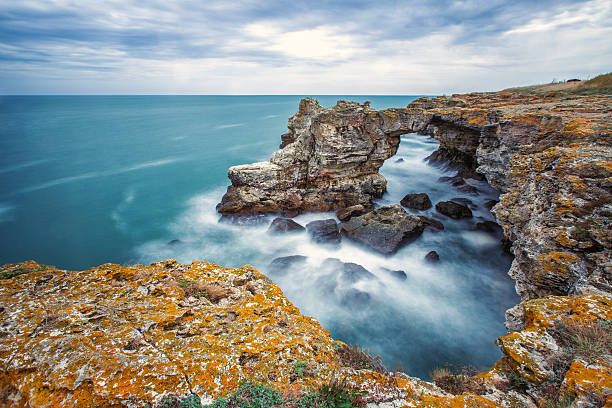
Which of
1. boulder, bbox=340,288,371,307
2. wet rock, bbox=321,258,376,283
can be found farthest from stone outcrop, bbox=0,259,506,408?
wet rock, bbox=321,258,376,283

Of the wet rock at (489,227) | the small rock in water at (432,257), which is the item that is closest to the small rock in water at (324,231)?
the small rock in water at (432,257)

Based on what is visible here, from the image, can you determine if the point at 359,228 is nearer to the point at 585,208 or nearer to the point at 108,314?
the point at 585,208

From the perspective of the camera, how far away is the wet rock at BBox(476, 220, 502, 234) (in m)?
16.4

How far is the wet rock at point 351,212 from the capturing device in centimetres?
1814

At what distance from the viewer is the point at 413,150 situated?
1550 inches

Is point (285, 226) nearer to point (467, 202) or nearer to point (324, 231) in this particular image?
point (324, 231)

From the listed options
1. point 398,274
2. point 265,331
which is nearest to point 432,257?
point 398,274

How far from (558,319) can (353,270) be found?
385 inches

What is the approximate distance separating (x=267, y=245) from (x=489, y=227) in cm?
1490

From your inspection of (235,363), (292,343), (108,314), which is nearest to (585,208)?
(292,343)

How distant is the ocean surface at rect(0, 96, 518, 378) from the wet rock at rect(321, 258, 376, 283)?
343 millimetres

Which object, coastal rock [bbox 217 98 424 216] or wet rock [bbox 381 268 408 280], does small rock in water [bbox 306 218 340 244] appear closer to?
coastal rock [bbox 217 98 424 216]

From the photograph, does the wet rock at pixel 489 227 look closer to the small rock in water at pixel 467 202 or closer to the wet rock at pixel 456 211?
the wet rock at pixel 456 211

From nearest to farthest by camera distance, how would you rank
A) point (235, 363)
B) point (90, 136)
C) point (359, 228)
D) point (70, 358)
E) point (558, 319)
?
point (70, 358) → point (235, 363) → point (558, 319) → point (359, 228) → point (90, 136)
